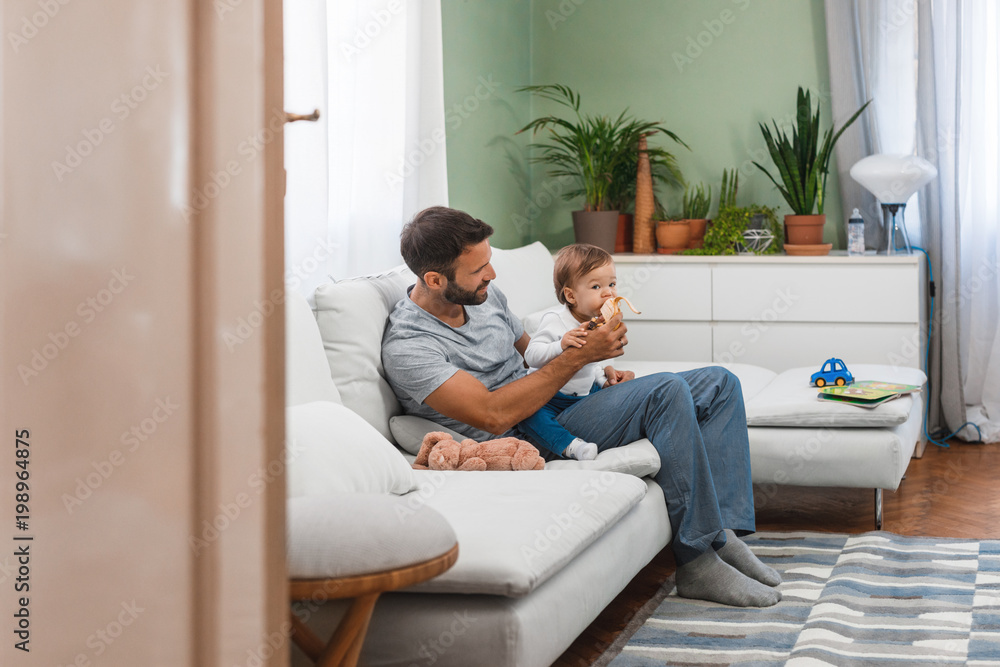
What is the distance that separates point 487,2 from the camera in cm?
411

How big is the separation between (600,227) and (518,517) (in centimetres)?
275

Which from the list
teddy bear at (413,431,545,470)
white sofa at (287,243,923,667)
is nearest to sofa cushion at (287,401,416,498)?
Answer: white sofa at (287,243,923,667)

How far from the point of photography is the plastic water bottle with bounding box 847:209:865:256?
392 cm

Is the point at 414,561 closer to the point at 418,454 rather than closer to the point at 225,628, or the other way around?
the point at 225,628

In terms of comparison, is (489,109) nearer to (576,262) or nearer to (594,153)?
(594,153)

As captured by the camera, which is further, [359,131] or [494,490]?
[359,131]

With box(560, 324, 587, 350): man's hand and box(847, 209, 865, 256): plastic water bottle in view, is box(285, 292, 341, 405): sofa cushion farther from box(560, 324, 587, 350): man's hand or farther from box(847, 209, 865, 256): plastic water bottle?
box(847, 209, 865, 256): plastic water bottle

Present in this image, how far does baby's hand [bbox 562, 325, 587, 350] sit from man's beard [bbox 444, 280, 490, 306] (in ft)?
0.72

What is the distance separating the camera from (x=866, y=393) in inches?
110

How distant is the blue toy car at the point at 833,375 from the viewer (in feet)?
9.81

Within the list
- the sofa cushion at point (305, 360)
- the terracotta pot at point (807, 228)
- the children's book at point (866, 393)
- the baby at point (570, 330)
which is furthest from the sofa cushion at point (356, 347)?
the terracotta pot at point (807, 228)

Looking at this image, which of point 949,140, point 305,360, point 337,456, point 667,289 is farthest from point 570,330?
point 949,140

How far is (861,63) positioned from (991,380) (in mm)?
1422

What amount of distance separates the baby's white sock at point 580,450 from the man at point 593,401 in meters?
0.06
